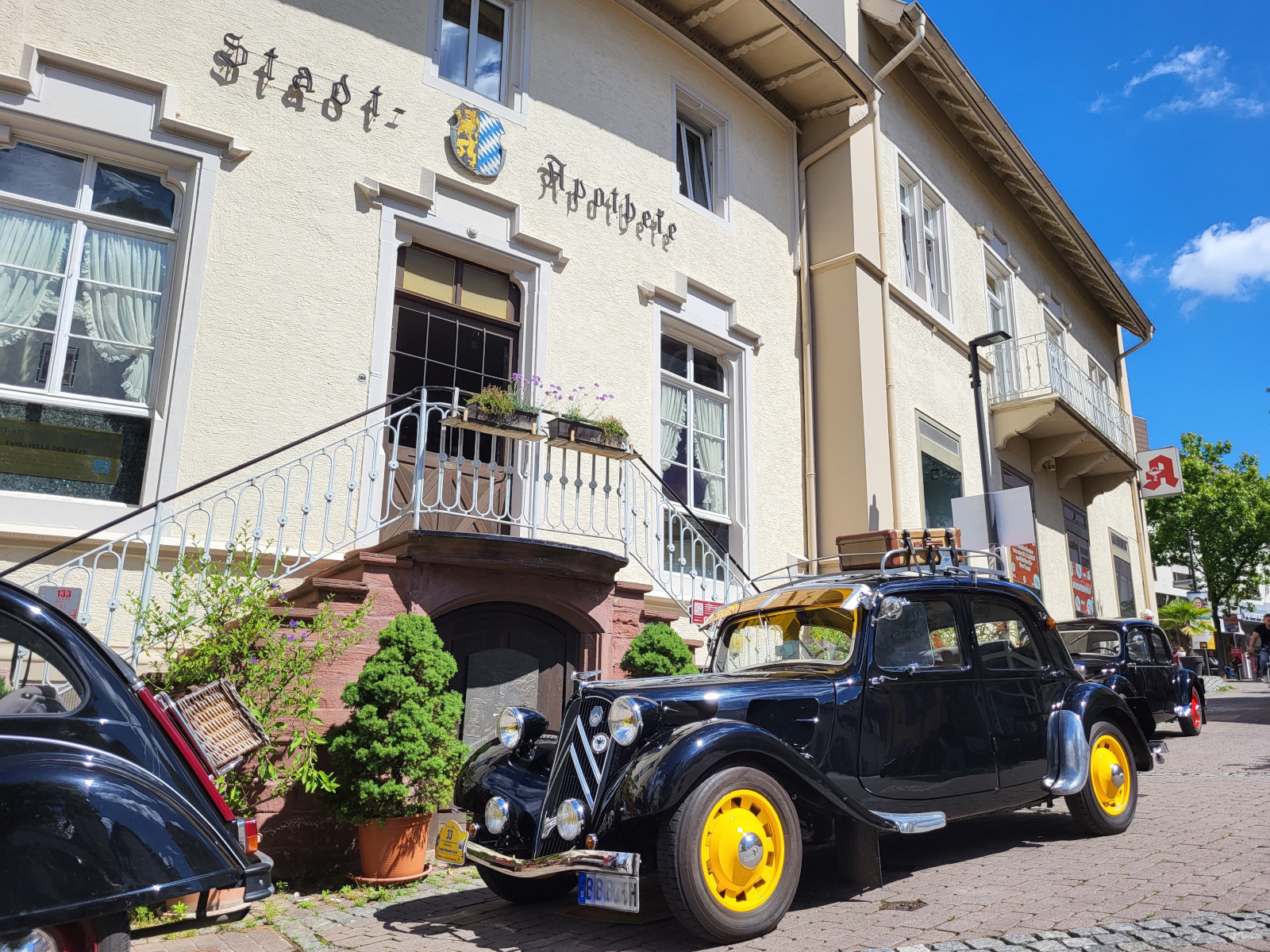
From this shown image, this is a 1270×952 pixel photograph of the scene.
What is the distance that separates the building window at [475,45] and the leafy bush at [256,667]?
559 centimetres

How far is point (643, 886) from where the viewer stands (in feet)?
14.7

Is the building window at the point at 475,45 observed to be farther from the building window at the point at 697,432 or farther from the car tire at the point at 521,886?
the car tire at the point at 521,886

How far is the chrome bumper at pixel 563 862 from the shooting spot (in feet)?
11.6

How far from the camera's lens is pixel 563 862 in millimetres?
3689

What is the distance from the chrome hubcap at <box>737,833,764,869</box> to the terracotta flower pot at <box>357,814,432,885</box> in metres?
2.17

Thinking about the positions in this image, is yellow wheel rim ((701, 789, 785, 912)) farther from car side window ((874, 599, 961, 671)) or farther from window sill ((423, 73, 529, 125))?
window sill ((423, 73, 529, 125))

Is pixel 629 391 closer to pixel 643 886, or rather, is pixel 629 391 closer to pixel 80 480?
pixel 80 480

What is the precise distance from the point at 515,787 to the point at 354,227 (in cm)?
511

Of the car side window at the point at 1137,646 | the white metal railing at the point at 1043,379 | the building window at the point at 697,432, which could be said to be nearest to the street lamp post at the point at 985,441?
the car side window at the point at 1137,646

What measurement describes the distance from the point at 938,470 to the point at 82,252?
10631 millimetres

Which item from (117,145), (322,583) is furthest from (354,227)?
(322,583)

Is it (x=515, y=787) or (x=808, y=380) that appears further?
(x=808, y=380)

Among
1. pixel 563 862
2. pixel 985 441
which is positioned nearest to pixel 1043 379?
pixel 985 441

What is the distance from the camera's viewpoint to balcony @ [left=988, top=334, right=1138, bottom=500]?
1465 centimetres
